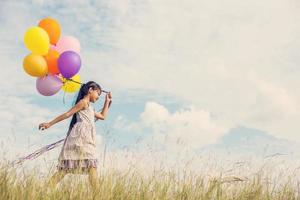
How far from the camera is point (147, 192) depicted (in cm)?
505

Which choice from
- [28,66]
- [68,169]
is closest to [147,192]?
[68,169]

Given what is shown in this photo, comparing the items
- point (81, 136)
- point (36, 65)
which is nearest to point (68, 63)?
point (36, 65)

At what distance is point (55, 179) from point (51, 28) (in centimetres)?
272

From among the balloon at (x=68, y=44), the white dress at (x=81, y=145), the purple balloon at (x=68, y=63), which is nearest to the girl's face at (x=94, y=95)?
the white dress at (x=81, y=145)

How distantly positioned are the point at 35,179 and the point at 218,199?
189 cm

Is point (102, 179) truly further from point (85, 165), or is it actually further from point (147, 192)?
point (85, 165)

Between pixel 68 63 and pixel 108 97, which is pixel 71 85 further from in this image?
pixel 108 97

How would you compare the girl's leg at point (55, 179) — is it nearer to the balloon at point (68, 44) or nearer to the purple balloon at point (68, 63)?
the purple balloon at point (68, 63)

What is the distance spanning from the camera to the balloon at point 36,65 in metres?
6.75

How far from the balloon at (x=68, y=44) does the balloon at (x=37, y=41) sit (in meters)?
0.24

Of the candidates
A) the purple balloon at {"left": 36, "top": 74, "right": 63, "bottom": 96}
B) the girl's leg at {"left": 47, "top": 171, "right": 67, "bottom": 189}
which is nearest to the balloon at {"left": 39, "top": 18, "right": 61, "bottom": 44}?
the purple balloon at {"left": 36, "top": 74, "right": 63, "bottom": 96}

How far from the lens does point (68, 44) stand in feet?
23.5

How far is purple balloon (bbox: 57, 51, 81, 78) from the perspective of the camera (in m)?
6.74

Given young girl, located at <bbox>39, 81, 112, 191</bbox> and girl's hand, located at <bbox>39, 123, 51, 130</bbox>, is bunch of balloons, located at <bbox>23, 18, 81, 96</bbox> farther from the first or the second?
girl's hand, located at <bbox>39, 123, 51, 130</bbox>
